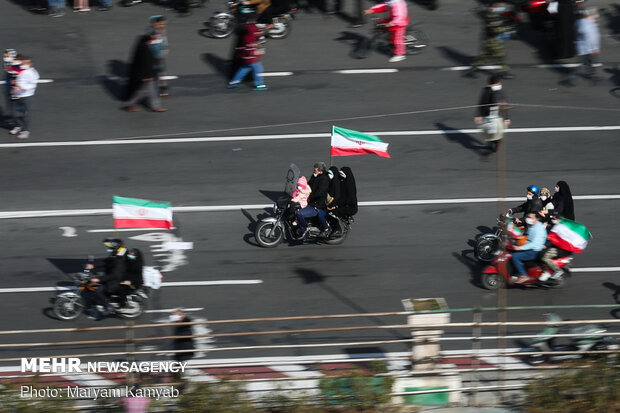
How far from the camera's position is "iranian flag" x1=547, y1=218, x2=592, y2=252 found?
50.9 feet

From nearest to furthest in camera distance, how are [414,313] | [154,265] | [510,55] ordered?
[414,313] → [154,265] → [510,55]

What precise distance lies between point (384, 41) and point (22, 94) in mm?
9260

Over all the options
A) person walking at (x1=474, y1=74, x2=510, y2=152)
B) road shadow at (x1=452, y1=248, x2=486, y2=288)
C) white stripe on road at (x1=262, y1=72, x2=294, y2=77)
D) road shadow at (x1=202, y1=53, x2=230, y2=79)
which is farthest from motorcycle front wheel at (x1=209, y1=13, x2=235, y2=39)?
road shadow at (x1=452, y1=248, x2=486, y2=288)

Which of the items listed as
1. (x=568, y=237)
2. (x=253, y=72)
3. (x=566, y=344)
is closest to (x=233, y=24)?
(x=253, y=72)

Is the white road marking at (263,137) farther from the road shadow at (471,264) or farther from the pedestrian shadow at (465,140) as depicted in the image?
the road shadow at (471,264)

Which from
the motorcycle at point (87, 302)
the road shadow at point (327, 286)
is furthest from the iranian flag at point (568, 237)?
the motorcycle at point (87, 302)

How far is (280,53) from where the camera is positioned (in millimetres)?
23656

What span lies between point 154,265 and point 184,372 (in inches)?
210

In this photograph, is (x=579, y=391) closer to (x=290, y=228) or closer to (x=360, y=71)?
(x=290, y=228)

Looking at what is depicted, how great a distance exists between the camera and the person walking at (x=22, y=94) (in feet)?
63.6

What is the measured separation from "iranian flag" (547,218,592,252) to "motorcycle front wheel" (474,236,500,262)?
0.96 metres

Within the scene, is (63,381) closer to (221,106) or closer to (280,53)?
(221,106)

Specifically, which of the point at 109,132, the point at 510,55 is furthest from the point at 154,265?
the point at 510,55

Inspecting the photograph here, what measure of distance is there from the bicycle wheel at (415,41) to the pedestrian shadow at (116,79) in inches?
278
